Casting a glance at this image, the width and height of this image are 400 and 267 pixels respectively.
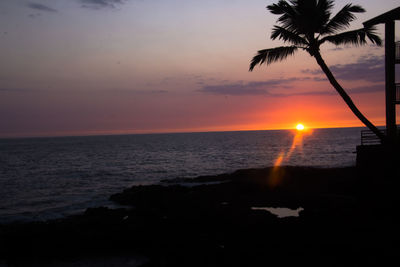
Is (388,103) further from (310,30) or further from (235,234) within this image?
(235,234)

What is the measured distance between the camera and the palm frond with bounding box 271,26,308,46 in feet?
59.3

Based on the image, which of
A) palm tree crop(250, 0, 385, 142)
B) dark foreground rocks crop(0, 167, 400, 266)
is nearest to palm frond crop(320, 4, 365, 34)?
palm tree crop(250, 0, 385, 142)

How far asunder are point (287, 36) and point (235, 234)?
37.6 feet

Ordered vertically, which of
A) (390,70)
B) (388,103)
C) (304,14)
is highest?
(304,14)

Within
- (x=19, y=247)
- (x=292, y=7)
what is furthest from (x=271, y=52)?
(x=19, y=247)

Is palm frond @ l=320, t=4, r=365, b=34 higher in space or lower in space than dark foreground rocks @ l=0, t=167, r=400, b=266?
higher

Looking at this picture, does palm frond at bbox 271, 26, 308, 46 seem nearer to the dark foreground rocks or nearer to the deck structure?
the deck structure

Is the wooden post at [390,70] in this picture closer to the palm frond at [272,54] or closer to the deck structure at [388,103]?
the deck structure at [388,103]

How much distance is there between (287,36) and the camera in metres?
18.2

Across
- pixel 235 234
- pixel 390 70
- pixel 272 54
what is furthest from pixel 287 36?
pixel 235 234

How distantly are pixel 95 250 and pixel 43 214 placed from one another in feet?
38.6

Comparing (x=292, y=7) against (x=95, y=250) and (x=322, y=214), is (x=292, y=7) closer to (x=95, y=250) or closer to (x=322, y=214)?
(x=322, y=214)

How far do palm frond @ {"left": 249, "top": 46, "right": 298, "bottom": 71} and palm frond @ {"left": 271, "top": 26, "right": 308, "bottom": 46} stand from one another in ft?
1.30

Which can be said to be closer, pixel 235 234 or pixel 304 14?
pixel 235 234
